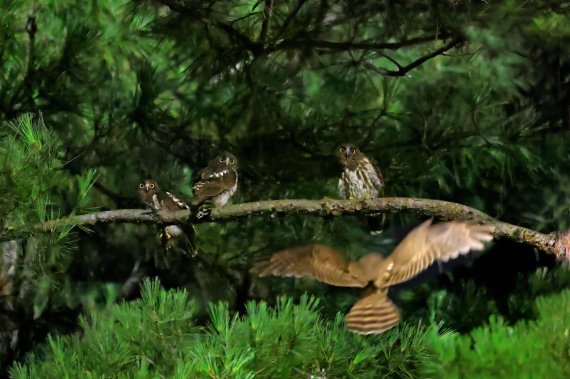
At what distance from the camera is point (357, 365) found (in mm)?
1651

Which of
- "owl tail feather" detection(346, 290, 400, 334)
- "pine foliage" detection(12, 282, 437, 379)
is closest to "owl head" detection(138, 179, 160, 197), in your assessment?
"pine foliage" detection(12, 282, 437, 379)

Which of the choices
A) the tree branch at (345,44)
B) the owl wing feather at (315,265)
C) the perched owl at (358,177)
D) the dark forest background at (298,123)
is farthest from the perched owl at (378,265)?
the tree branch at (345,44)

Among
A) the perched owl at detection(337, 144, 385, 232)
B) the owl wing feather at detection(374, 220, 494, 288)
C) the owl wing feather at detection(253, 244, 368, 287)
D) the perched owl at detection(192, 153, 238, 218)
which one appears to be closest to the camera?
the owl wing feather at detection(374, 220, 494, 288)

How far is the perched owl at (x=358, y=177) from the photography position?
1.93m

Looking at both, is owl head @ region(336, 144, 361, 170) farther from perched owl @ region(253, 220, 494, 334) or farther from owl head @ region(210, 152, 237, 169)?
perched owl @ region(253, 220, 494, 334)

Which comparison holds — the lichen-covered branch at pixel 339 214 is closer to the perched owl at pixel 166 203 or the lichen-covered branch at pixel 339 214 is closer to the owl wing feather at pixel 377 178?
the perched owl at pixel 166 203

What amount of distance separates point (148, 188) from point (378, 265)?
557mm

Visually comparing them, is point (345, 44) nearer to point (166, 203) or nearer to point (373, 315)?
point (166, 203)

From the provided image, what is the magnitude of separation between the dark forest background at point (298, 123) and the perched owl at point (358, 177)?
0.39 ft

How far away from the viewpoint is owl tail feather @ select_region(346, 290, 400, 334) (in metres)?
1.59

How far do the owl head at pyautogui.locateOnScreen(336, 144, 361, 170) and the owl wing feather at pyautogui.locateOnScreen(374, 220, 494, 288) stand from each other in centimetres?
40

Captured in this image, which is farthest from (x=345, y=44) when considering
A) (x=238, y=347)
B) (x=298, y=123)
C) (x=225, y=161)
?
→ (x=238, y=347)

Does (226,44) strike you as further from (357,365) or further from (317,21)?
(357,365)

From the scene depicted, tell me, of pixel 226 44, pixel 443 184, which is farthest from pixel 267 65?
pixel 443 184
